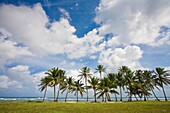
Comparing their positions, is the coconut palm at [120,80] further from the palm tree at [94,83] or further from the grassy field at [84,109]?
the grassy field at [84,109]

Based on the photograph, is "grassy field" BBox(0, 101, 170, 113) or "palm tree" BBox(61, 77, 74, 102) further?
"palm tree" BBox(61, 77, 74, 102)

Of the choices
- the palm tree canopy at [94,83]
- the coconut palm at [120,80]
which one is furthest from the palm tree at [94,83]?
the coconut palm at [120,80]

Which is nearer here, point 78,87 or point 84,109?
point 84,109

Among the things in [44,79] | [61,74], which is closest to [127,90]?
[61,74]

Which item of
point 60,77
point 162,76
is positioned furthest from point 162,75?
point 60,77

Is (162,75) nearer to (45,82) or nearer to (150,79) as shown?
(150,79)

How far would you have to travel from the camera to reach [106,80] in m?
71.7

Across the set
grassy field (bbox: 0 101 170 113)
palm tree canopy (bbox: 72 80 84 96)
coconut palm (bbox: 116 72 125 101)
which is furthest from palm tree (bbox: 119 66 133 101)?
grassy field (bbox: 0 101 170 113)

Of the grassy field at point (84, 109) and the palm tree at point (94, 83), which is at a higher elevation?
the palm tree at point (94, 83)

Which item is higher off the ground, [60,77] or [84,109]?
[60,77]

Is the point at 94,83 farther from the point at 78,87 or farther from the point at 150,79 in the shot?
the point at 150,79

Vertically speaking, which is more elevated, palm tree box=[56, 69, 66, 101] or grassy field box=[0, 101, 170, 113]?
palm tree box=[56, 69, 66, 101]

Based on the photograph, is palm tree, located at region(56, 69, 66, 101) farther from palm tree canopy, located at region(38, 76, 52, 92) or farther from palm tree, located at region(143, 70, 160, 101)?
palm tree, located at region(143, 70, 160, 101)

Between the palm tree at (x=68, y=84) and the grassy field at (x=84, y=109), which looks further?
the palm tree at (x=68, y=84)
